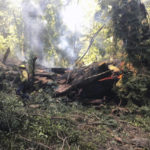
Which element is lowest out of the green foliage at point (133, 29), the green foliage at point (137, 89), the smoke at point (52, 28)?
the green foliage at point (137, 89)

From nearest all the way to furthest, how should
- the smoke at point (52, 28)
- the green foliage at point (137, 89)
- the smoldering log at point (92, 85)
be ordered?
1. the green foliage at point (137, 89)
2. the smoldering log at point (92, 85)
3. the smoke at point (52, 28)

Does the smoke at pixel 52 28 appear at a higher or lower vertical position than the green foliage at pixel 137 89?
higher

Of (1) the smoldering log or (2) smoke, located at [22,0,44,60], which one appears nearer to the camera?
(1) the smoldering log

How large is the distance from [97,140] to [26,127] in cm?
237

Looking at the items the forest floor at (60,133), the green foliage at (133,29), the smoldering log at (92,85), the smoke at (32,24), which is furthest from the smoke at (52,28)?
the forest floor at (60,133)

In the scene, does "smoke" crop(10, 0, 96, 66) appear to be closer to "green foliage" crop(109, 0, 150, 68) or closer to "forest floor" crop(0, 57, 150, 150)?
"green foliage" crop(109, 0, 150, 68)

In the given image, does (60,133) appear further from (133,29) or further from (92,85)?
(133,29)

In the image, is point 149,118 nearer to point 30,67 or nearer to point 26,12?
point 30,67

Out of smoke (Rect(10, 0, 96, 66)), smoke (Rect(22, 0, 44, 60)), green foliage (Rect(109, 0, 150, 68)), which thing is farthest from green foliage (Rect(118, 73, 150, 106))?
smoke (Rect(22, 0, 44, 60))

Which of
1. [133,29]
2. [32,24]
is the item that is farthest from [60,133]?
[32,24]

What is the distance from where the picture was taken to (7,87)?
7.79 metres

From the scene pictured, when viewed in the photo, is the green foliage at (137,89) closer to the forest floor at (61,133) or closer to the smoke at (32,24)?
the forest floor at (61,133)

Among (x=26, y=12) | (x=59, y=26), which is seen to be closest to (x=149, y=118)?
(x=59, y=26)

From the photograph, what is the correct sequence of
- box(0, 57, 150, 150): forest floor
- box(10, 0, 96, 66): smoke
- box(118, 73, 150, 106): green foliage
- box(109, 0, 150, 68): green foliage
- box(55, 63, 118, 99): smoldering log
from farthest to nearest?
box(10, 0, 96, 66): smoke → box(55, 63, 118, 99): smoldering log → box(109, 0, 150, 68): green foliage → box(118, 73, 150, 106): green foliage → box(0, 57, 150, 150): forest floor
